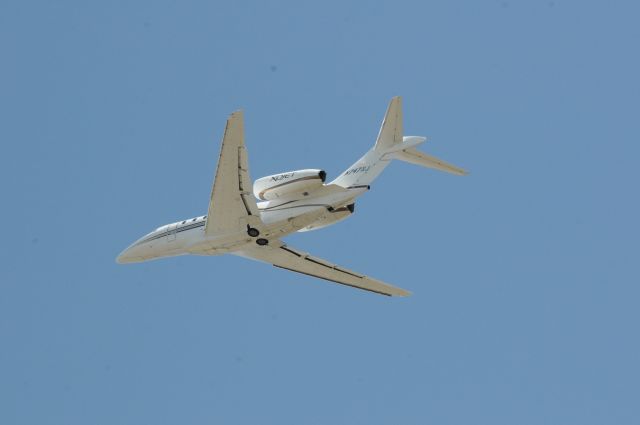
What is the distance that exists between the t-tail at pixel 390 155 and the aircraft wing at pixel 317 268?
3.59 meters

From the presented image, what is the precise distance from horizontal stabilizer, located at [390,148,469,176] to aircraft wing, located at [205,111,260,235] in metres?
7.86

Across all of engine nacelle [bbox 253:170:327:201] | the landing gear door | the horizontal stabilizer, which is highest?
the horizontal stabilizer

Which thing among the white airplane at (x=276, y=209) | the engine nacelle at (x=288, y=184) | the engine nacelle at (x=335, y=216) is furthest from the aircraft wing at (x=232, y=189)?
the engine nacelle at (x=335, y=216)

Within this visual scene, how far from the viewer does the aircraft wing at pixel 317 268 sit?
151ft

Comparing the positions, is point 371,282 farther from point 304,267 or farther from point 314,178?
point 314,178

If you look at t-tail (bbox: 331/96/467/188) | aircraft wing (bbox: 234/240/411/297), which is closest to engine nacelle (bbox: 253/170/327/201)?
t-tail (bbox: 331/96/467/188)

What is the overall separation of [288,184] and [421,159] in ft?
22.8

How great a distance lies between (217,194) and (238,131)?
11.9 feet

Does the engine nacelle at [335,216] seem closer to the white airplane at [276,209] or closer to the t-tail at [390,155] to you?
the white airplane at [276,209]

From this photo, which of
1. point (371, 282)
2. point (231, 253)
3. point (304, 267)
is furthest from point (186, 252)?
point (371, 282)

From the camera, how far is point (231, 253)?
45188 mm

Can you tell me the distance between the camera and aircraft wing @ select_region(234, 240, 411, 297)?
45.9 m

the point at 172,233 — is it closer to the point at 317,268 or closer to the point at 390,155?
the point at 317,268

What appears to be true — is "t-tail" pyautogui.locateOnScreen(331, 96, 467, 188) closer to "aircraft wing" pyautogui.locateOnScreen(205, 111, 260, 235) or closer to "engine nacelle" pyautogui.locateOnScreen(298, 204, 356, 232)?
"engine nacelle" pyautogui.locateOnScreen(298, 204, 356, 232)
